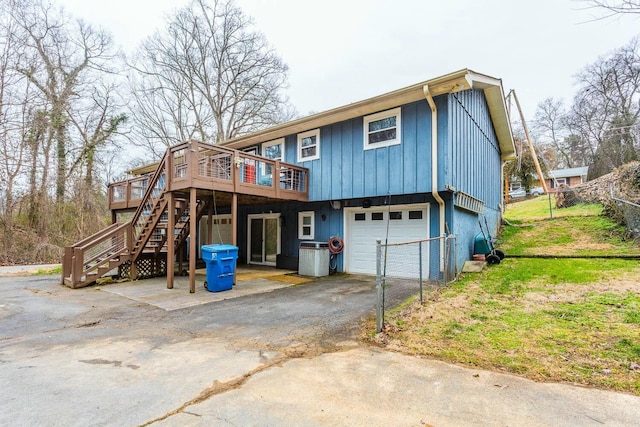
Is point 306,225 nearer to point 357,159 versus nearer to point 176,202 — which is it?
point 357,159

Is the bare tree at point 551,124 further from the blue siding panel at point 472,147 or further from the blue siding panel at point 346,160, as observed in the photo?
the blue siding panel at point 346,160

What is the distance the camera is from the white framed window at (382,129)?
8422 mm

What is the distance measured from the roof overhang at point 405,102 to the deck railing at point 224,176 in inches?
51.3

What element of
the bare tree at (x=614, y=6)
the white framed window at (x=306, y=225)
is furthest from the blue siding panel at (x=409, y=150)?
the bare tree at (x=614, y=6)

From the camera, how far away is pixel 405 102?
8.09 metres

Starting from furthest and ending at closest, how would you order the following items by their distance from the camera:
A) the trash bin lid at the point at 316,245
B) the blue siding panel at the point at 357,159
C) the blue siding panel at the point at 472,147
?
the trash bin lid at the point at 316,245 < the blue siding panel at the point at 357,159 < the blue siding panel at the point at 472,147

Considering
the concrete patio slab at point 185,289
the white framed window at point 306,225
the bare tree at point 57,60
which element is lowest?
the concrete patio slab at point 185,289

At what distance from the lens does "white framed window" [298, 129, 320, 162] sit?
10077 mm

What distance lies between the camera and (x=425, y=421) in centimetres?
233

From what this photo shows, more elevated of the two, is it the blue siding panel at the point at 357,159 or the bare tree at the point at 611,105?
the bare tree at the point at 611,105

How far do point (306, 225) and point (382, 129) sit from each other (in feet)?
13.6

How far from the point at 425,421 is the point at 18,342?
5132 millimetres

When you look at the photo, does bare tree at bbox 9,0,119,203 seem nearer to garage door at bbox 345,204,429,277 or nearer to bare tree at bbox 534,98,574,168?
garage door at bbox 345,204,429,277

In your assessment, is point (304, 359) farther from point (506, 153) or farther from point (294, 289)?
point (506, 153)
